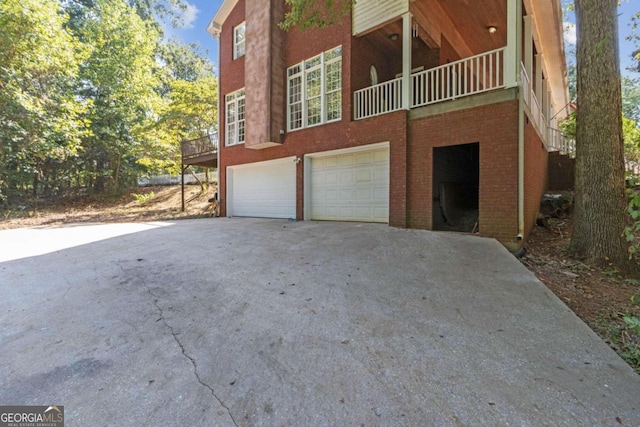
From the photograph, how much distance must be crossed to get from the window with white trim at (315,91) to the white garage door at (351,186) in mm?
1354

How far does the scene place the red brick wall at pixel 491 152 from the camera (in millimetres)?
5801

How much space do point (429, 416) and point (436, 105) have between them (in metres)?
6.71

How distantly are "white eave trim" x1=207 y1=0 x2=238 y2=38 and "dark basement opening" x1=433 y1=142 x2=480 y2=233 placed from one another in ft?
34.9

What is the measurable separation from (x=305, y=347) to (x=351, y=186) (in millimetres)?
6924

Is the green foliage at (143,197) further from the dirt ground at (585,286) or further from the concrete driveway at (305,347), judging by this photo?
the concrete driveway at (305,347)

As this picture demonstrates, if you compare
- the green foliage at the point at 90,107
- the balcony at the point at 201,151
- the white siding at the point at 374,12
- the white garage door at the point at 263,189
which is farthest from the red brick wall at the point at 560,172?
the green foliage at the point at 90,107

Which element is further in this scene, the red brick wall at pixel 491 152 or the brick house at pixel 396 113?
the brick house at pixel 396 113

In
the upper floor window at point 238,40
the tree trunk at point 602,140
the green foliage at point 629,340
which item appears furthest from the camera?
the upper floor window at point 238,40

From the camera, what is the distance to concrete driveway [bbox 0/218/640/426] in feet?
5.64

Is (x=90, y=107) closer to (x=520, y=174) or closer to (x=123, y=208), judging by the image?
(x=123, y=208)

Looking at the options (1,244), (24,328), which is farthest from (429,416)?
(1,244)

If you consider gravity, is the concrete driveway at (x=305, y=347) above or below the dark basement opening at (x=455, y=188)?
below

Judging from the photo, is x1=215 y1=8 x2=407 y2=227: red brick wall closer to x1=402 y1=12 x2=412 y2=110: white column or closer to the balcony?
x1=402 y1=12 x2=412 y2=110: white column

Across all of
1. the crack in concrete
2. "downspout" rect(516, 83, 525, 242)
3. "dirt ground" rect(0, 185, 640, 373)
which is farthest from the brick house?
the crack in concrete
